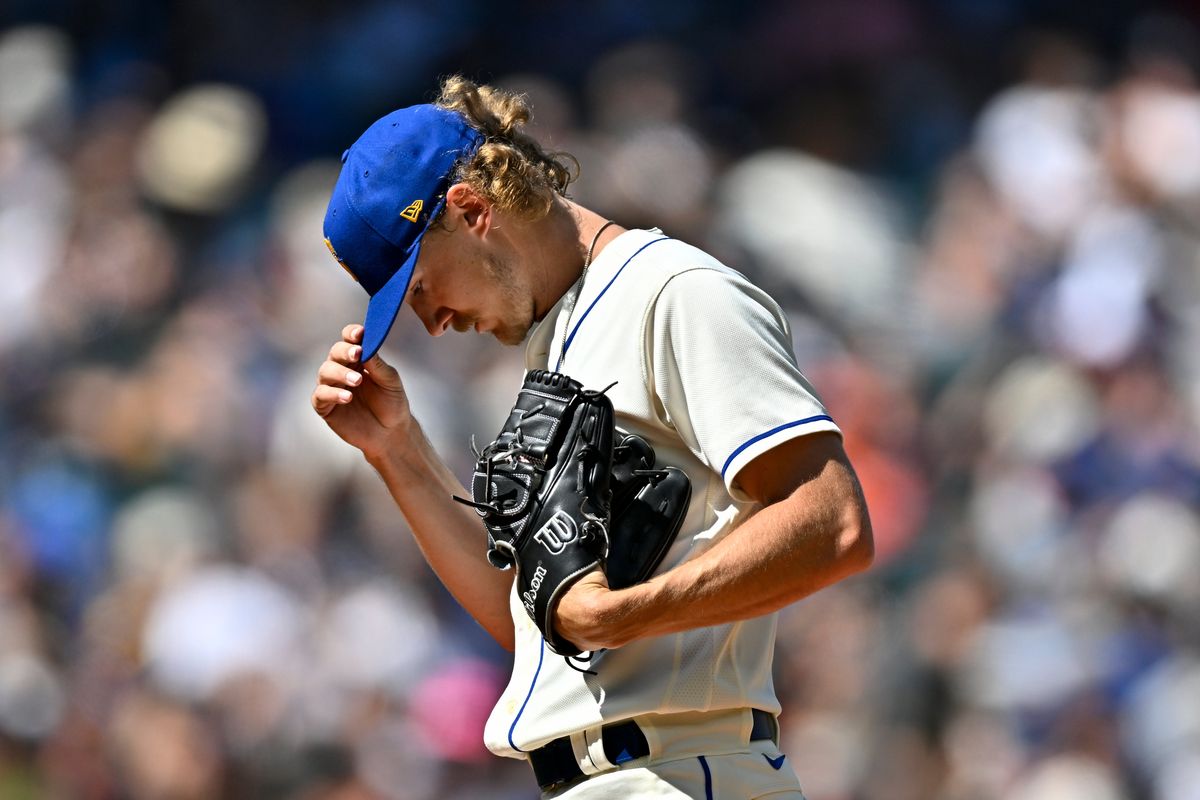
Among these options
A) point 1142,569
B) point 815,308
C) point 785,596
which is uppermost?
point 785,596

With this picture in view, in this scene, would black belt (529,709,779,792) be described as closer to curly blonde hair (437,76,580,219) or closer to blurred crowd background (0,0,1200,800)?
curly blonde hair (437,76,580,219)

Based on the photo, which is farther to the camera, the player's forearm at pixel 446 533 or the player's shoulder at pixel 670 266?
the player's forearm at pixel 446 533

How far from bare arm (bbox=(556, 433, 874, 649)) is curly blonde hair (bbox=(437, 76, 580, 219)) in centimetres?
56

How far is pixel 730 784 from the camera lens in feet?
6.47

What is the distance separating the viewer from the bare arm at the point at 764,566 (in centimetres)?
184

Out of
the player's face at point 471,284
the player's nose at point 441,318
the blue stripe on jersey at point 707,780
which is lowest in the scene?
the blue stripe on jersey at point 707,780

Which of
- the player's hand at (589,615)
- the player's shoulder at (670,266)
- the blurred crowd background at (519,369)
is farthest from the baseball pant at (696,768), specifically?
the blurred crowd background at (519,369)

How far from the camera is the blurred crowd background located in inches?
203

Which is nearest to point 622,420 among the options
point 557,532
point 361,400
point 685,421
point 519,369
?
point 685,421

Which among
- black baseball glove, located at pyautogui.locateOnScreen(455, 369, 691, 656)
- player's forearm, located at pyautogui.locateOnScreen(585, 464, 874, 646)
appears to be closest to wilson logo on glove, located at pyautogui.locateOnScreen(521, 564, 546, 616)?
black baseball glove, located at pyautogui.locateOnScreen(455, 369, 691, 656)

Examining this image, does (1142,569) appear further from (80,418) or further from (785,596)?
(80,418)

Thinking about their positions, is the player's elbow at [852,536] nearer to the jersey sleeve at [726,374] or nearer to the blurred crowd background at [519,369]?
the jersey sleeve at [726,374]

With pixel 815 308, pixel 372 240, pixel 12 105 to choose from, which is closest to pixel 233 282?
pixel 12 105

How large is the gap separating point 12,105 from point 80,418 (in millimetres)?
1971
